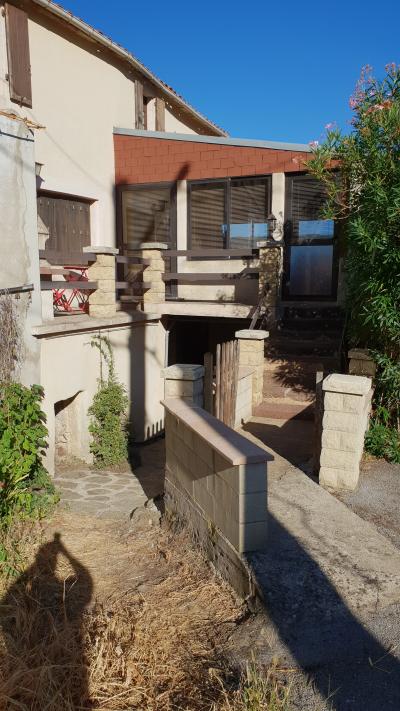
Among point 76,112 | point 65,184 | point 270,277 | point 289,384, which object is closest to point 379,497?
point 289,384

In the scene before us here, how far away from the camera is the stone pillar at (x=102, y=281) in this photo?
8961 millimetres

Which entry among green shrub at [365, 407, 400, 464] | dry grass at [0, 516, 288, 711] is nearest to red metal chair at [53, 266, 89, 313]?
green shrub at [365, 407, 400, 464]

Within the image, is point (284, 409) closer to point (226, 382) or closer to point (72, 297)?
point (226, 382)

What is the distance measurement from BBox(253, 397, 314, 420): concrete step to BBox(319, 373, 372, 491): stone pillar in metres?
2.95

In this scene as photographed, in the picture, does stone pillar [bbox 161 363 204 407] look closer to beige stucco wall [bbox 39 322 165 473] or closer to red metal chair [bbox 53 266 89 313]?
beige stucco wall [bbox 39 322 165 473]

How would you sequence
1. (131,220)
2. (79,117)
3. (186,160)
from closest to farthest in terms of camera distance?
(79,117)
(186,160)
(131,220)

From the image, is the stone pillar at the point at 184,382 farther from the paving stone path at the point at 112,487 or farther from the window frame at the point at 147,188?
the window frame at the point at 147,188

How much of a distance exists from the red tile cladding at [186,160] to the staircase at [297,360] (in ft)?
10.5

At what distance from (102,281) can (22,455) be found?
3.65 metres

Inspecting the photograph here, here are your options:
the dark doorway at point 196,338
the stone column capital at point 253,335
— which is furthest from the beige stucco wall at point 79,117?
the stone column capital at point 253,335

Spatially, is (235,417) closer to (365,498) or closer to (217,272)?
(365,498)

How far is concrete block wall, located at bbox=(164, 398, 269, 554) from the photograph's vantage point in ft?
11.3

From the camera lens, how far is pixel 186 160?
460 inches

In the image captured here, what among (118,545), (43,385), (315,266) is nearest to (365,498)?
(118,545)
